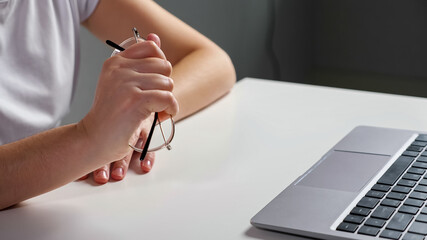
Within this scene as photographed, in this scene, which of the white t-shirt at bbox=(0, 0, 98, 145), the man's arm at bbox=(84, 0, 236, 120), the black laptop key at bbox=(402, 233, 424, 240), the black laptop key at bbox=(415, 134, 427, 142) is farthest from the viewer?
the man's arm at bbox=(84, 0, 236, 120)

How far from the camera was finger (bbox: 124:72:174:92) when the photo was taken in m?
0.77

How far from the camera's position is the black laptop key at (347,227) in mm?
697

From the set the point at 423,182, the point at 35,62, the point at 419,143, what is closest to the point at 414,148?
the point at 419,143

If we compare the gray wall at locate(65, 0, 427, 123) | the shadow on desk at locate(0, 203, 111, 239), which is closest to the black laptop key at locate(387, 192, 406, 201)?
the shadow on desk at locate(0, 203, 111, 239)

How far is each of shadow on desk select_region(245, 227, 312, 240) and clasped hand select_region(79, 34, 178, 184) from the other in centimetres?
17

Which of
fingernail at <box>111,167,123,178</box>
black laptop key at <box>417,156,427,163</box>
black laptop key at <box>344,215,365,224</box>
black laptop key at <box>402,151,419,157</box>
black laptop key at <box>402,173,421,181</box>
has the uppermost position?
black laptop key at <box>344,215,365,224</box>

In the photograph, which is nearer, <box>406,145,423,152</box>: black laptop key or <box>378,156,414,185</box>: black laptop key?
<box>378,156,414,185</box>: black laptop key

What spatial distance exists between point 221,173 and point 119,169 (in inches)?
5.5

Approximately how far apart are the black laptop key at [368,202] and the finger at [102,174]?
1.11 feet

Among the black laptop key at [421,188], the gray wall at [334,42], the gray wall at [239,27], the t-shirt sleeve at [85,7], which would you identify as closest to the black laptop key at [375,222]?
the black laptop key at [421,188]

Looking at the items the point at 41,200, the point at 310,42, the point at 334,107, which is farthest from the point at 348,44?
the point at 41,200

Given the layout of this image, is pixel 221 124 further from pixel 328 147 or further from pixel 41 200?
pixel 41 200

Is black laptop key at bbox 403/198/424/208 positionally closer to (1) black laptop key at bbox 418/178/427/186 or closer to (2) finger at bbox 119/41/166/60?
(1) black laptop key at bbox 418/178/427/186

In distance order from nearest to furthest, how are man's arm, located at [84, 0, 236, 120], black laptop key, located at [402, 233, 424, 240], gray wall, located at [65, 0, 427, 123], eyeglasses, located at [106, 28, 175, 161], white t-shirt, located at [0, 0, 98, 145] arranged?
black laptop key, located at [402, 233, 424, 240], eyeglasses, located at [106, 28, 175, 161], white t-shirt, located at [0, 0, 98, 145], man's arm, located at [84, 0, 236, 120], gray wall, located at [65, 0, 427, 123]
